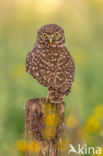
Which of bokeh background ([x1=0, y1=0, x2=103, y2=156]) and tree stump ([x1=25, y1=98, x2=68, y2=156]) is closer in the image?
tree stump ([x1=25, y1=98, x2=68, y2=156])

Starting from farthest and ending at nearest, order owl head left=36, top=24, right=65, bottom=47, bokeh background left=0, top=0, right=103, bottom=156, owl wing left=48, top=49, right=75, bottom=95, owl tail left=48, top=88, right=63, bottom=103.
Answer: owl head left=36, top=24, right=65, bottom=47, owl wing left=48, top=49, right=75, bottom=95, owl tail left=48, top=88, right=63, bottom=103, bokeh background left=0, top=0, right=103, bottom=156

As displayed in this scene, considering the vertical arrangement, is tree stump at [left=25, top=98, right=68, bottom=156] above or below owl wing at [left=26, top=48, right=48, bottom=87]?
below

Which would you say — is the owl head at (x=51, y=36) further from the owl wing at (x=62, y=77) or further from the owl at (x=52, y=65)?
the owl wing at (x=62, y=77)

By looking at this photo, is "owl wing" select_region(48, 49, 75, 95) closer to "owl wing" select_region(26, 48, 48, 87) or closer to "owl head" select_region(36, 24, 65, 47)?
"owl wing" select_region(26, 48, 48, 87)

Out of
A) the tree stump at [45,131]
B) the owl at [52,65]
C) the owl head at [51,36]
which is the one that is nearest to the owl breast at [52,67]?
the owl at [52,65]

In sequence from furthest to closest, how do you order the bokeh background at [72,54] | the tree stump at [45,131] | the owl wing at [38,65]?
the owl wing at [38,65] → the bokeh background at [72,54] → the tree stump at [45,131]

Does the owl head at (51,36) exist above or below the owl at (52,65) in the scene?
above

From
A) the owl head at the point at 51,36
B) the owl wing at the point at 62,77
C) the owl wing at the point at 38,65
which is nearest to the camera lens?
the owl wing at the point at 62,77

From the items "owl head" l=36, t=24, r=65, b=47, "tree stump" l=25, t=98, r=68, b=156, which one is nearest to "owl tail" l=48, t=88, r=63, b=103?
"tree stump" l=25, t=98, r=68, b=156
